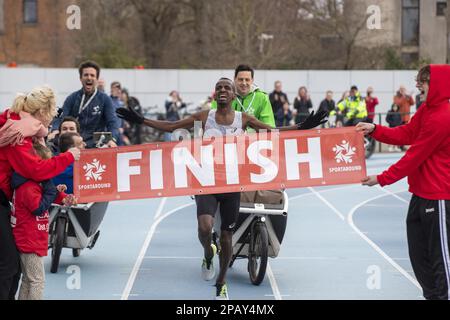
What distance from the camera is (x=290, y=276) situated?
36.2 ft

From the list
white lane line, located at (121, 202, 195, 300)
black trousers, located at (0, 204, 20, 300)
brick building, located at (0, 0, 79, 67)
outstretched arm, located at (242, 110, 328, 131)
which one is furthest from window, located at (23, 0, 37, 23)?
black trousers, located at (0, 204, 20, 300)

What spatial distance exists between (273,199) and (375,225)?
5272 mm

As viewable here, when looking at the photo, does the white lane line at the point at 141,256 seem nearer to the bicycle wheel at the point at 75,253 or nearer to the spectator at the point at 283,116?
the bicycle wheel at the point at 75,253

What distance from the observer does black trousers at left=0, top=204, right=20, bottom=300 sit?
295 inches

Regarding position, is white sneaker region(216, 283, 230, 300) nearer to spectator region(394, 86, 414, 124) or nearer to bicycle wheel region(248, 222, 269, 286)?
bicycle wheel region(248, 222, 269, 286)

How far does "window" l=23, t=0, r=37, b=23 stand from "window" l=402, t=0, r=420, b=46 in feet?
37.9

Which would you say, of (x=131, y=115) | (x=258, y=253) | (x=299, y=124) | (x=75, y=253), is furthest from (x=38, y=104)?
(x=75, y=253)

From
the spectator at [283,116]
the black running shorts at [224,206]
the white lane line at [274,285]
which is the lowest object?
the white lane line at [274,285]

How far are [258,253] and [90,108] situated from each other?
2.91 m

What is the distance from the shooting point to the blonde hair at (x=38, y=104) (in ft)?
25.0

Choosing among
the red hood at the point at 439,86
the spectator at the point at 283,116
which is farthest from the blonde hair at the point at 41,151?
the spectator at the point at 283,116

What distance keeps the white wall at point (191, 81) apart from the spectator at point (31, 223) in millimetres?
27053
